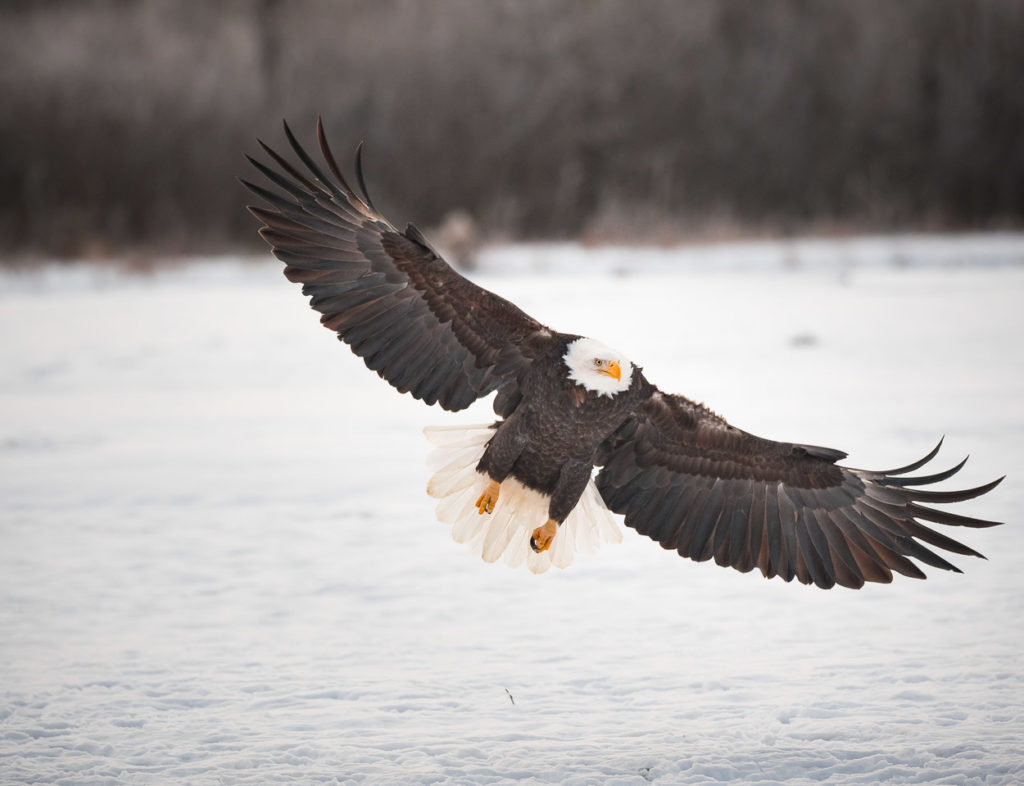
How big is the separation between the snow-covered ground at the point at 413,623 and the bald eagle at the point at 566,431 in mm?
344

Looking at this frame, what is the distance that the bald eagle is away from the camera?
374 centimetres

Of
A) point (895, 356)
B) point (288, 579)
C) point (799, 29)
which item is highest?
point (799, 29)

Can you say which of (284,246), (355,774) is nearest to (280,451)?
(284,246)

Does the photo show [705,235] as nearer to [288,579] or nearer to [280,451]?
[280,451]

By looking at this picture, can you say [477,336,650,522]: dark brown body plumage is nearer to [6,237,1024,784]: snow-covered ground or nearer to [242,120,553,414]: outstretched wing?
[242,120,553,414]: outstretched wing

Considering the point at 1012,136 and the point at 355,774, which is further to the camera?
the point at 1012,136

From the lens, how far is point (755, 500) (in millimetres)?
3863

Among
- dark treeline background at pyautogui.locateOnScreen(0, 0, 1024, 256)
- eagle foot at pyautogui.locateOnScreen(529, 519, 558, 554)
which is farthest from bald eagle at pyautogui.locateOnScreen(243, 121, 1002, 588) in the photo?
dark treeline background at pyautogui.locateOnScreen(0, 0, 1024, 256)

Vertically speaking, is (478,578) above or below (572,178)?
below

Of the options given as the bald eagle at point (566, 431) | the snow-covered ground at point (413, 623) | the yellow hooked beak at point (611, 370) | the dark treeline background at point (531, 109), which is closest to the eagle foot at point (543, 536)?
the bald eagle at point (566, 431)

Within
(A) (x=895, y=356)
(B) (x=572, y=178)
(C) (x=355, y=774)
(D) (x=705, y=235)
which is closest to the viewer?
(C) (x=355, y=774)

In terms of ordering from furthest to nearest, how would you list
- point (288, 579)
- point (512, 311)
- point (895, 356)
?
point (895, 356), point (288, 579), point (512, 311)

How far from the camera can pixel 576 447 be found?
12.4 ft

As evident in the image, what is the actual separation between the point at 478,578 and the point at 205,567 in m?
1.01
